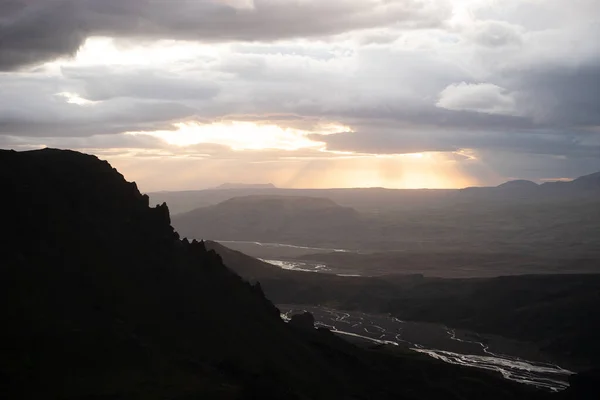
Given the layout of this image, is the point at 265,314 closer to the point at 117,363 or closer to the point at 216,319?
the point at 216,319

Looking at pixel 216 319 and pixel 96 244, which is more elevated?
pixel 96 244

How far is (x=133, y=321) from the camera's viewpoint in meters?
89.6

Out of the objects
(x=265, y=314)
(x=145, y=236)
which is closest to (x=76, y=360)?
(x=145, y=236)

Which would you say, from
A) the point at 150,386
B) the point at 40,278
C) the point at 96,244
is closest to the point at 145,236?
the point at 96,244

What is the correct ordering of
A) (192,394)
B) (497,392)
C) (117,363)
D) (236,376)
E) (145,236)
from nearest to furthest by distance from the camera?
(192,394) → (117,363) → (236,376) → (145,236) → (497,392)

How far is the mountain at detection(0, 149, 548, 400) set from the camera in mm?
71250

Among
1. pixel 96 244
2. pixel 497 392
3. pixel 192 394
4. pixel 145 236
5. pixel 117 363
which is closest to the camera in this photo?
pixel 192 394

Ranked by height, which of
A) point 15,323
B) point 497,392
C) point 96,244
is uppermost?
point 96,244

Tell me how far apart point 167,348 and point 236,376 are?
1073 cm

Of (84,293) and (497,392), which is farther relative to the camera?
(497,392)

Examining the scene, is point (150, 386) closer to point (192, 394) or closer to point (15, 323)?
point (192, 394)

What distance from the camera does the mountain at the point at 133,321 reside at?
234 feet

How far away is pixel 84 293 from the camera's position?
289 ft

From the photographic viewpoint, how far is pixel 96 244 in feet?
330
